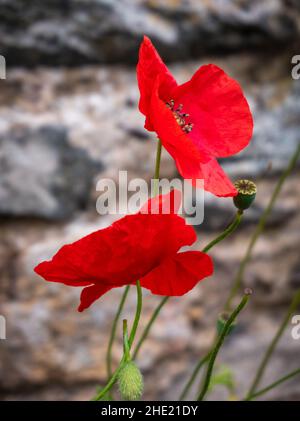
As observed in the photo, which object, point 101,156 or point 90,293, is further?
point 101,156

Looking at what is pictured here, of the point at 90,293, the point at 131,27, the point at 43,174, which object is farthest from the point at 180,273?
the point at 131,27

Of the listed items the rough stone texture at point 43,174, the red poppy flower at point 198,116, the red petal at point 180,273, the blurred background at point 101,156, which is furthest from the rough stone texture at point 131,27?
the red petal at point 180,273

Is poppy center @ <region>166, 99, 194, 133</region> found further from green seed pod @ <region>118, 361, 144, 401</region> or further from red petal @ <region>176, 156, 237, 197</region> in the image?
green seed pod @ <region>118, 361, 144, 401</region>

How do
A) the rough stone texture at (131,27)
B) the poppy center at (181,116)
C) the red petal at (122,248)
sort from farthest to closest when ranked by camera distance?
the rough stone texture at (131,27) → the poppy center at (181,116) → the red petal at (122,248)

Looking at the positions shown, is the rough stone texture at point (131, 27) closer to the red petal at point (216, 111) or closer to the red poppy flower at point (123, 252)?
the red petal at point (216, 111)

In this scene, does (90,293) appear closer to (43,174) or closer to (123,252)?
(123,252)

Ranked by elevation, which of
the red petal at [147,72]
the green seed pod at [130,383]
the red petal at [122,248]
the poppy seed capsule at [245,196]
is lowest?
the green seed pod at [130,383]
